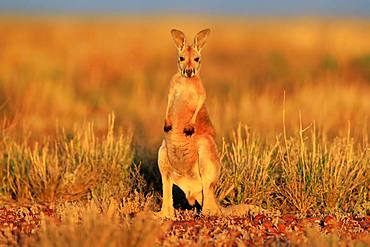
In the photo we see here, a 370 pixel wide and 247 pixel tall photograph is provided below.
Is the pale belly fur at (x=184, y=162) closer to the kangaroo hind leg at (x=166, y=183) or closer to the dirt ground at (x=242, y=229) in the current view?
the kangaroo hind leg at (x=166, y=183)

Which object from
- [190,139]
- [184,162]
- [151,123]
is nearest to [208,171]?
[184,162]

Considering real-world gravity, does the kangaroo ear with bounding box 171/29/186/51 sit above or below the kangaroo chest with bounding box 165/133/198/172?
above

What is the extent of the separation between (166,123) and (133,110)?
8068mm

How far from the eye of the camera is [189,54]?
7789 millimetres

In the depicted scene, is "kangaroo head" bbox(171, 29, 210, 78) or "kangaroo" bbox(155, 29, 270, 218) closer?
"kangaroo head" bbox(171, 29, 210, 78)

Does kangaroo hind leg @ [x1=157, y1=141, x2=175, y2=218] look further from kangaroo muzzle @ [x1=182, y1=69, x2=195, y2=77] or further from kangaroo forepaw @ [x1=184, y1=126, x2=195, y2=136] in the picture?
kangaroo muzzle @ [x1=182, y1=69, x2=195, y2=77]

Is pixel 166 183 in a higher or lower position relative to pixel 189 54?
lower

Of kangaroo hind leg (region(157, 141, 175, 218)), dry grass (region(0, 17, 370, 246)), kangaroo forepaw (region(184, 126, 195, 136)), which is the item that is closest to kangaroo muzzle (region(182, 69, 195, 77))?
kangaroo forepaw (region(184, 126, 195, 136))

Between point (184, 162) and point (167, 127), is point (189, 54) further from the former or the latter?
point (184, 162)

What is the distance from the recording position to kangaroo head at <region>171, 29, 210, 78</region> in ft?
25.3

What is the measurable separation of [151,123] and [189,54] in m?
6.76

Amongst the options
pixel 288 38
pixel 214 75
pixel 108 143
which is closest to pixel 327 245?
pixel 108 143

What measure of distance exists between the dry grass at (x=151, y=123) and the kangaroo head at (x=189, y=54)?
4.26 feet

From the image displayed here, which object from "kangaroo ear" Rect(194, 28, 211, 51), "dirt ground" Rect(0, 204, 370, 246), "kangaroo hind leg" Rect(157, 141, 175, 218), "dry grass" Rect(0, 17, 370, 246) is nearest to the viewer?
"dirt ground" Rect(0, 204, 370, 246)
